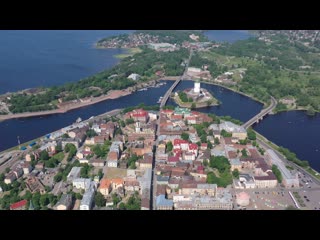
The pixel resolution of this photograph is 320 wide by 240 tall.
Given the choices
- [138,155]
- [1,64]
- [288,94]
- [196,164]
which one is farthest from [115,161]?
[1,64]

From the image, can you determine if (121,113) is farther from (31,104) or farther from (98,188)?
(98,188)

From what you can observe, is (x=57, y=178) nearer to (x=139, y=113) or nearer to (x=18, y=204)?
(x=18, y=204)

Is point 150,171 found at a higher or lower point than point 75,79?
higher

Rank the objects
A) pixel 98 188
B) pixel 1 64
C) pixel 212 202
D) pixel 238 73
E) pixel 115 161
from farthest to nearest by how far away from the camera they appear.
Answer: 1. pixel 1 64
2. pixel 238 73
3. pixel 115 161
4. pixel 98 188
5. pixel 212 202

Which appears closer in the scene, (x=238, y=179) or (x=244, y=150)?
(x=238, y=179)

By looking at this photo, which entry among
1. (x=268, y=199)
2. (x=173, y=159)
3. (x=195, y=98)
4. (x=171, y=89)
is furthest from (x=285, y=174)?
(x=171, y=89)

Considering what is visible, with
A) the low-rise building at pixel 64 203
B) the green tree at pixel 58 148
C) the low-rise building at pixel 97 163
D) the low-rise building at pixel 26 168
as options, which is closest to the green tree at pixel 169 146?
the low-rise building at pixel 97 163

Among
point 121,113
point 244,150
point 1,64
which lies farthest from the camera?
point 1,64
